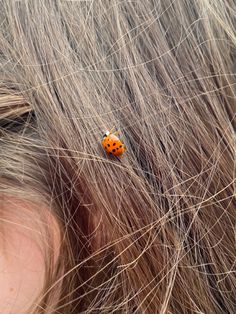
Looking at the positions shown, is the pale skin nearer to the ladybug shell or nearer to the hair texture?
the hair texture

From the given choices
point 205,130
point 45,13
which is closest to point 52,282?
point 205,130

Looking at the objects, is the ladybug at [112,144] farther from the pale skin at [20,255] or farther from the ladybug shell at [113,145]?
the pale skin at [20,255]

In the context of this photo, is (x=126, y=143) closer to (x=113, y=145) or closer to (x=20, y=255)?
(x=113, y=145)

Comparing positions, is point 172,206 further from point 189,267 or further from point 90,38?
point 90,38

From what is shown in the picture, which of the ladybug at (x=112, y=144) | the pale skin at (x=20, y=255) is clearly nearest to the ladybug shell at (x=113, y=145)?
the ladybug at (x=112, y=144)

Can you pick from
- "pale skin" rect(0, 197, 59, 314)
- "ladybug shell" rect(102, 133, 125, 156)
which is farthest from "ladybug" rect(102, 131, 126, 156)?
"pale skin" rect(0, 197, 59, 314)

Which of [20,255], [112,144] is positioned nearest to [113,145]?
[112,144]
